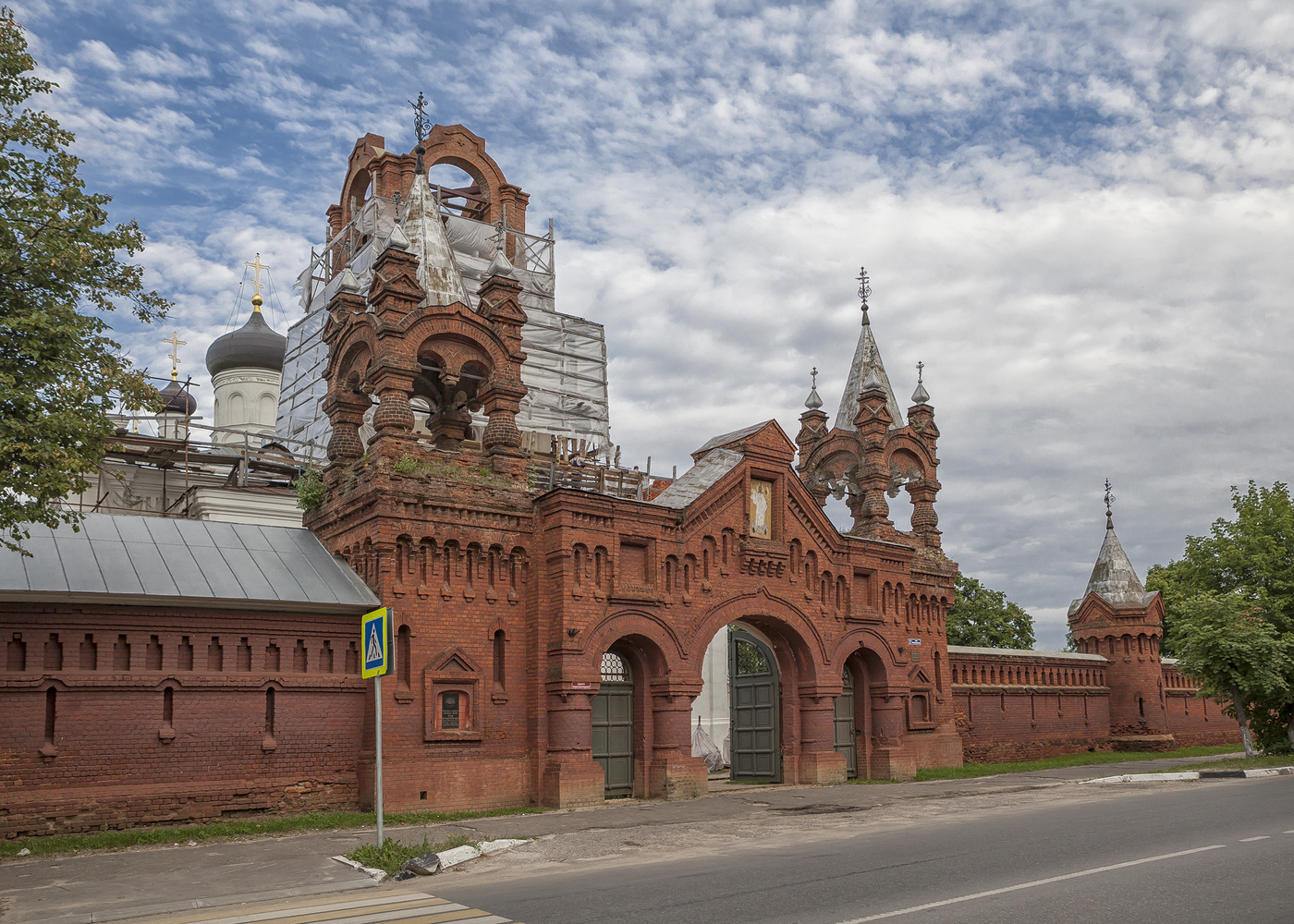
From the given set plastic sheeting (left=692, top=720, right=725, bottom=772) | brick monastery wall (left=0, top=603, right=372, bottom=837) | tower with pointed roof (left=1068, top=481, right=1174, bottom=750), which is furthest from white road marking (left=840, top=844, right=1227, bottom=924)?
tower with pointed roof (left=1068, top=481, right=1174, bottom=750)

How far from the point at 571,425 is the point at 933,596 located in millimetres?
12728

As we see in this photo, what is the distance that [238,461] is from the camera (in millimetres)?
27500

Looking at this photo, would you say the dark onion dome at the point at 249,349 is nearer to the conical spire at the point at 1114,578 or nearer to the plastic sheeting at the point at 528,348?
the plastic sheeting at the point at 528,348

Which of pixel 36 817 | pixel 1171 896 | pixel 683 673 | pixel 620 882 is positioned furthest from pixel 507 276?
pixel 1171 896

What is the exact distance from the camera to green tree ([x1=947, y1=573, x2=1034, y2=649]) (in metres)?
50.0

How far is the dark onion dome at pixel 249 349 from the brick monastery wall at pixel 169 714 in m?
29.7

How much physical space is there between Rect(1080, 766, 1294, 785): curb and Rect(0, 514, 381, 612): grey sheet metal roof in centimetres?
1552

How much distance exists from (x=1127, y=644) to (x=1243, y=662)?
6.14 m

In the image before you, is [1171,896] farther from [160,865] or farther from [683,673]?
[683,673]

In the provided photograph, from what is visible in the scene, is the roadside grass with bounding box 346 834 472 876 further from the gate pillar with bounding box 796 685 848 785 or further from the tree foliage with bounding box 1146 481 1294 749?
the tree foliage with bounding box 1146 481 1294 749

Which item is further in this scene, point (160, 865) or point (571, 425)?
point (571, 425)

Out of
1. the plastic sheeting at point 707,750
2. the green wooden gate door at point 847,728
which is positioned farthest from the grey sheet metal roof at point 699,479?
the plastic sheeting at point 707,750

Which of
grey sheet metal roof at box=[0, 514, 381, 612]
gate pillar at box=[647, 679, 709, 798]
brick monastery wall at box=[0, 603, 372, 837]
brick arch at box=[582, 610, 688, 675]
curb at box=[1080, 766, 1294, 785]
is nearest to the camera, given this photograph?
brick monastery wall at box=[0, 603, 372, 837]

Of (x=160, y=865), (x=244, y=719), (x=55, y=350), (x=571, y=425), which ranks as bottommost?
(x=160, y=865)
